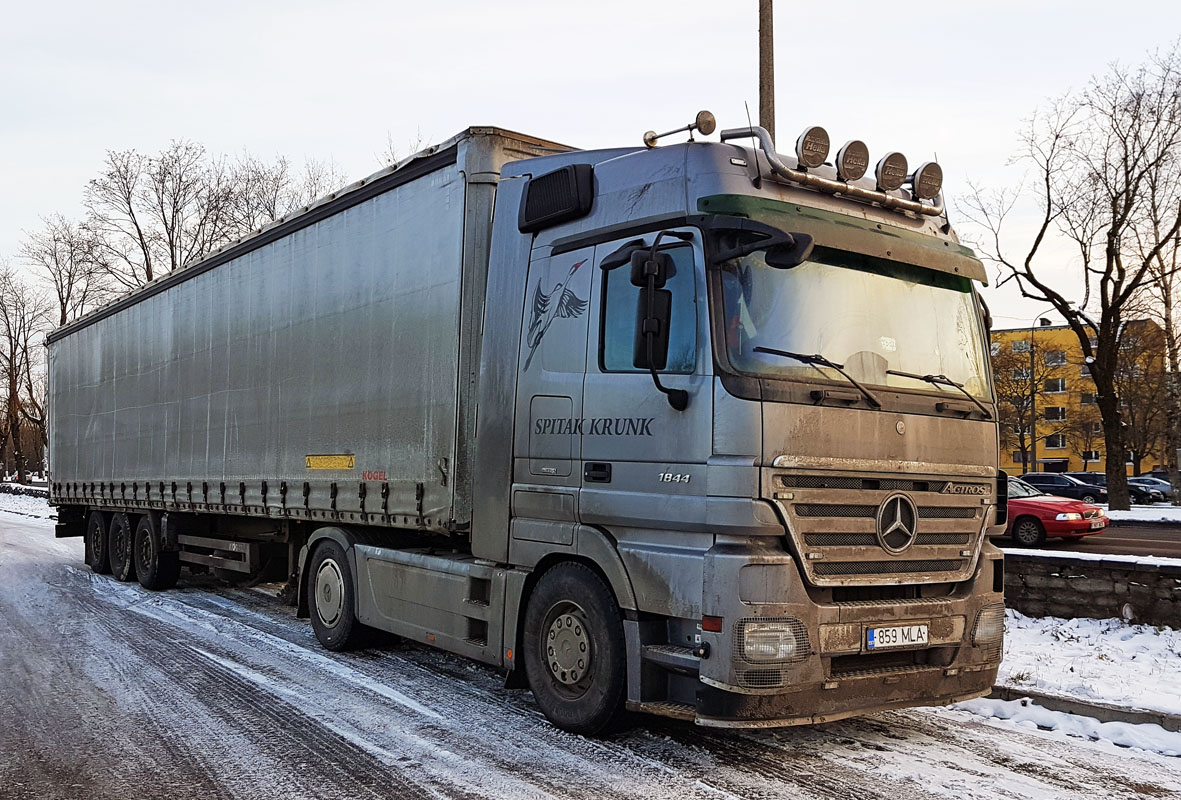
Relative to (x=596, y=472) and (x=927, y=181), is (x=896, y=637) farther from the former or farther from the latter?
(x=927, y=181)

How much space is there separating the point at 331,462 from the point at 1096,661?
6357mm

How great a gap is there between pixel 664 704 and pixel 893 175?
135 inches

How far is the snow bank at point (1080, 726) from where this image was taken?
19.1 ft

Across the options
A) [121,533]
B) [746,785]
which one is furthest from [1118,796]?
[121,533]

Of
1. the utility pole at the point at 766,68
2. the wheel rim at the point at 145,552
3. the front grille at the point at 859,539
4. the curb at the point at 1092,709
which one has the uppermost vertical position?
the utility pole at the point at 766,68

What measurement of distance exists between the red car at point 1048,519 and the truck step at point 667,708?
51.4ft

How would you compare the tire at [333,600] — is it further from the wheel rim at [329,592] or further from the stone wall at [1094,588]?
the stone wall at [1094,588]

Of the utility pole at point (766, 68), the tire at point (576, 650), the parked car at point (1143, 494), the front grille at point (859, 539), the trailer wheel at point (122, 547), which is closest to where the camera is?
the front grille at point (859, 539)

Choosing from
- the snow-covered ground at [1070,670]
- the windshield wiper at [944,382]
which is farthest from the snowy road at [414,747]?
the windshield wiper at [944,382]

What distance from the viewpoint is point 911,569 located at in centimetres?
541

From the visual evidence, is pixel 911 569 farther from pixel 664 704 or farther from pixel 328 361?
pixel 328 361

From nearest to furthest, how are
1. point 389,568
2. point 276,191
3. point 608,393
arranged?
point 608,393 < point 389,568 < point 276,191

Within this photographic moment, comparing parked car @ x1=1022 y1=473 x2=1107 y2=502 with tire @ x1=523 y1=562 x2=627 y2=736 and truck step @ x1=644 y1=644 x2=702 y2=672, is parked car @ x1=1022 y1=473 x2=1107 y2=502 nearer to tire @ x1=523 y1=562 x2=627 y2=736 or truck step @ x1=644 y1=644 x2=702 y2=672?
tire @ x1=523 y1=562 x2=627 y2=736

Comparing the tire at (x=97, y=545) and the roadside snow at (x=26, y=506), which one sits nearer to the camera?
the tire at (x=97, y=545)
